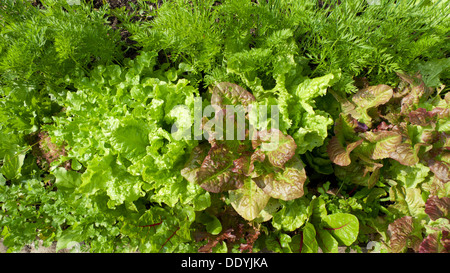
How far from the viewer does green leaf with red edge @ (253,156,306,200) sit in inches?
66.3

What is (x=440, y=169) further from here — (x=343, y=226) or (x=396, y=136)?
(x=343, y=226)

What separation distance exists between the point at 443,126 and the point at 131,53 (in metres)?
2.32

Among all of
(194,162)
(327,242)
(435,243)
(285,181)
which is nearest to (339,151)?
(285,181)

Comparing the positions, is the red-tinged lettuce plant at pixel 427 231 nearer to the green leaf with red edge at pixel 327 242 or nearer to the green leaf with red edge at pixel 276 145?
the green leaf with red edge at pixel 327 242

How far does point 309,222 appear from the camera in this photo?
198 centimetres

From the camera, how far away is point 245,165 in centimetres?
175

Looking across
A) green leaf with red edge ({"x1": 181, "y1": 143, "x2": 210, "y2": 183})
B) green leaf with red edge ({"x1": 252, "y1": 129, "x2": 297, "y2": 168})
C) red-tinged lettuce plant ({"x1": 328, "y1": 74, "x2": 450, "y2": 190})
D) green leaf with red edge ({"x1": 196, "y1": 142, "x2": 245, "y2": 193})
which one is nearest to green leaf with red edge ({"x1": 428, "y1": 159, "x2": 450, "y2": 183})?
red-tinged lettuce plant ({"x1": 328, "y1": 74, "x2": 450, "y2": 190})

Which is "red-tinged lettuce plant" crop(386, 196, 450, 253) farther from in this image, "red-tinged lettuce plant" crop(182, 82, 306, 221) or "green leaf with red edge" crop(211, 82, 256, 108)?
"green leaf with red edge" crop(211, 82, 256, 108)

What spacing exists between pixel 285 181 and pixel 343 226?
51cm

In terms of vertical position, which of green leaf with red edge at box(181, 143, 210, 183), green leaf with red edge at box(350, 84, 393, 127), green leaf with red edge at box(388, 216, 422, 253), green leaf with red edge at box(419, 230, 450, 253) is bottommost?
green leaf with red edge at box(388, 216, 422, 253)

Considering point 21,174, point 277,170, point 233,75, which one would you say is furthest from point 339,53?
point 21,174

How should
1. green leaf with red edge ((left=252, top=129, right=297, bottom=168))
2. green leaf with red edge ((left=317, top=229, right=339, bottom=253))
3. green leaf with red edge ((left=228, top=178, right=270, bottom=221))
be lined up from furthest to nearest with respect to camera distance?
green leaf with red edge ((left=317, top=229, right=339, bottom=253)) < green leaf with red edge ((left=228, top=178, right=270, bottom=221)) < green leaf with red edge ((left=252, top=129, right=297, bottom=168))

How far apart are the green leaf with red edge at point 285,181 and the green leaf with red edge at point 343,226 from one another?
15.3 inches

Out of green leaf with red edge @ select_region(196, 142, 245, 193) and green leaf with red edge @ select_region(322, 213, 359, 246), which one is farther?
green leaf with red edge @ select_region(322, 213, 359, 246)
